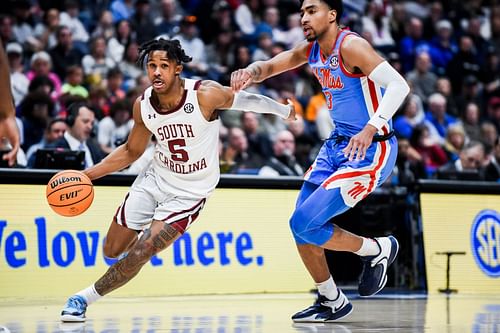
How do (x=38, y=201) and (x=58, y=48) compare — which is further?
(x=58, y=48)

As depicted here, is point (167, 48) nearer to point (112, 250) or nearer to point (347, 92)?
point (347, 92)

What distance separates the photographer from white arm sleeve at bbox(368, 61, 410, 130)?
616 centimetres

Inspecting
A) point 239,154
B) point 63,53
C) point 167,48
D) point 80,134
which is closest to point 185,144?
point 167,48

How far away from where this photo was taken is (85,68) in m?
12.7

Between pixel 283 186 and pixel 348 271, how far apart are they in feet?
4.06

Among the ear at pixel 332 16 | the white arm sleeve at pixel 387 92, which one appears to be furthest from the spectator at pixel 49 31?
the white arm sleeve at pixel 387 92

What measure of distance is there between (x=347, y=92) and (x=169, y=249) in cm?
317

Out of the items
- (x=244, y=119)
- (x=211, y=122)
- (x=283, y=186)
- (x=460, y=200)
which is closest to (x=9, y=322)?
(x=211, y=122)

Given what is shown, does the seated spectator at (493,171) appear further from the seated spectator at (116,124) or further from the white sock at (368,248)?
the white sock at (368,248)

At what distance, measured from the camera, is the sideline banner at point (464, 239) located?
10055mm

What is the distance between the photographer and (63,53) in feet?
41.7

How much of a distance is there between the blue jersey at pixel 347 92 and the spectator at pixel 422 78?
30.2 ft

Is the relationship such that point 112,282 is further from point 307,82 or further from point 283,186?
point 307,82

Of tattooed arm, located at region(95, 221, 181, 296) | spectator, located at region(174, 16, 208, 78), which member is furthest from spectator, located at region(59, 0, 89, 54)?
tattooed arm, located at region(95, 221, 181, 296)
